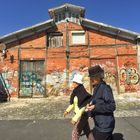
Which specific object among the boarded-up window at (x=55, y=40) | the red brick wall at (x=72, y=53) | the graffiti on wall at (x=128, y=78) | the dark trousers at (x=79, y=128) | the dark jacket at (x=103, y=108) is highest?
the boarded-up window at (x=55, y=40)

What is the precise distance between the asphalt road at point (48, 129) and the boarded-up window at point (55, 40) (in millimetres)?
10183

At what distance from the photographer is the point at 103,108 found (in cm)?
432

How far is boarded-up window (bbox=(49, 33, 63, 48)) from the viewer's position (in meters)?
19.5

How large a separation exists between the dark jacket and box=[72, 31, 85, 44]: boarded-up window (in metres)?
Result: 15.1

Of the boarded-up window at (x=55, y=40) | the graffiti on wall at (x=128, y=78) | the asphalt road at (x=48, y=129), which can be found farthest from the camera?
the boarded-up window at (x=55, y=40)

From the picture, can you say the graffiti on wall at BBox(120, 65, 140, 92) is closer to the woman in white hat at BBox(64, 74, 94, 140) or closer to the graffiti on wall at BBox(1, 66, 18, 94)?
Answer: the graffiti on wall at BBox(1, 66, 18, 94)

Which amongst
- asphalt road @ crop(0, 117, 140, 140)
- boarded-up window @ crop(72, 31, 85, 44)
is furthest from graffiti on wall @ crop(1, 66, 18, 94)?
asphalt road @ crop(0, 117, 140, 140)

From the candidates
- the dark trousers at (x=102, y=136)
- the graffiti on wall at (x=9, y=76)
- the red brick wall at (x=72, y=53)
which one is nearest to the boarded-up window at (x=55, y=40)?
the red brick wall at (x=72, y=53)

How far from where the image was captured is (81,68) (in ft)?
62.2

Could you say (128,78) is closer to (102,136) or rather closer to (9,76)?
(9,76)

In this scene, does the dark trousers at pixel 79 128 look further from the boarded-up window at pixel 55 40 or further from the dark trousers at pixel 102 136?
the boarded-up window at pixel 55 40

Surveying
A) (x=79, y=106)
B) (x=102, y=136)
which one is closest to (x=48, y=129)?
(x=79, y=106)

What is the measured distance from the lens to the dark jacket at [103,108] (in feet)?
14.2

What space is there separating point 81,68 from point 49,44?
2.97 metres
